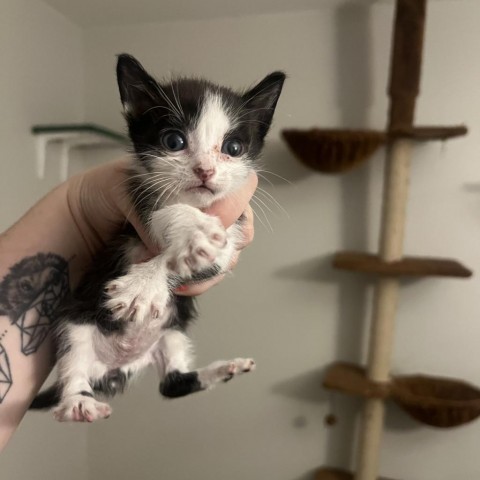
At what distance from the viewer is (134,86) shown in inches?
33.7

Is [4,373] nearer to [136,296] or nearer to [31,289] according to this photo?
[31,289]

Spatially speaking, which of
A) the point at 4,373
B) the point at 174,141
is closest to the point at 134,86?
the point at 174,141

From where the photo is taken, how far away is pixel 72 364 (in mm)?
863

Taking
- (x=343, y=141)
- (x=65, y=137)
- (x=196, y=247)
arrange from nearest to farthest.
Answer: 1. (x=196, y=247)
2. (x=343, y=141)
3. (x=65, y=137)

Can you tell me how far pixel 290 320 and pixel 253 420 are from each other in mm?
473

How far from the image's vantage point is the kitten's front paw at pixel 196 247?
0.69 metres

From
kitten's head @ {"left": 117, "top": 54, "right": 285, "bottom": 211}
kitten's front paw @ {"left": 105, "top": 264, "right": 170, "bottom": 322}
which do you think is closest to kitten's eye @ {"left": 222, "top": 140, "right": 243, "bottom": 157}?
kitten's head @ {"left": 117, "top": 54, "right": 285, "bottom": 211}

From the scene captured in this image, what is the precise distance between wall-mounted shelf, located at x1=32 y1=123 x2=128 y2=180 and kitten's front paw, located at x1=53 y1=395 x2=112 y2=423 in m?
1.11

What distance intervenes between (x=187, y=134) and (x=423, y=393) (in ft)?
4.69

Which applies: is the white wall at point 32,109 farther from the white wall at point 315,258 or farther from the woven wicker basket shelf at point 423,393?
the woven wicker basket shelf at point 423,393

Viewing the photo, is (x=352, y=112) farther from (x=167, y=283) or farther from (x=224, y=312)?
(x=167, y=283)

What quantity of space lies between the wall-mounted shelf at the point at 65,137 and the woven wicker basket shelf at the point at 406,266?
3.01 ft

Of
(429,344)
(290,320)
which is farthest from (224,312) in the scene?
(429,344)

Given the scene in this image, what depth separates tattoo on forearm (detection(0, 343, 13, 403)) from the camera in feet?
2.94
